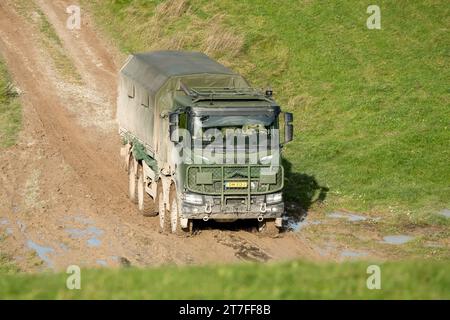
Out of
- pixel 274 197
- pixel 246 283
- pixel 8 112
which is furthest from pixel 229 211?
pixel 8 112

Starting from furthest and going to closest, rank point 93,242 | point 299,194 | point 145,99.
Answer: point 299,194 → point 145,99 → point 93,242

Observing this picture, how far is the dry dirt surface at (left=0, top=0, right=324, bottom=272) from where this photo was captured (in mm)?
22359

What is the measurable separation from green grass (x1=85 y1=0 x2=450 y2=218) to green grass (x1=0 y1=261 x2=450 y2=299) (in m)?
11.6

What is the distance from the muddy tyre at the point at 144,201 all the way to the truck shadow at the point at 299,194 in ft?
11.3

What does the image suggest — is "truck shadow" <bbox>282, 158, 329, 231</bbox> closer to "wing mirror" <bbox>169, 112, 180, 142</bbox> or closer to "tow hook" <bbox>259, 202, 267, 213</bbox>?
"tow hook" <bbox>259, 202, 267, 213</bbox>

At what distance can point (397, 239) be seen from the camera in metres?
24.2

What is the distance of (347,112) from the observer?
35.8 m

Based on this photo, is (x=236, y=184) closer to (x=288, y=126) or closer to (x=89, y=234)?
(x=288, y=126)

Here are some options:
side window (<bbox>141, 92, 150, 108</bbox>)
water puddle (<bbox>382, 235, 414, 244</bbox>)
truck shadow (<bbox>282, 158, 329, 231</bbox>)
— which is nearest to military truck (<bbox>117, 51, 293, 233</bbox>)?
side window (<bbox>141, 92, 150, 108</bbox>)

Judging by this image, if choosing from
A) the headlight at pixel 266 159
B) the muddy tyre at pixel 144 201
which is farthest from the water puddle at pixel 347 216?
the muddy tyre at pixel 144 201

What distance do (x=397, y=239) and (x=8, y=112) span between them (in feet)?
51.8

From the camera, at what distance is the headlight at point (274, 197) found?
898 inches

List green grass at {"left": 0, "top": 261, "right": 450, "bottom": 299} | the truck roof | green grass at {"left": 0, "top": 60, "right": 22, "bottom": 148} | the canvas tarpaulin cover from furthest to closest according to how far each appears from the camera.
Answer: green grass at {"left": 0, "top": 60, "right": 22, "bottom": 148} < the truck roof < the canvas tarpaulin cover < green grass at {"left": 0, "top": 261, "right": 450, "bottom": 299}

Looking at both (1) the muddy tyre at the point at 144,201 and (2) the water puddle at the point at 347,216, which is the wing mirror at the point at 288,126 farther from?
(1) the muddy tyre at the point at 144,201
